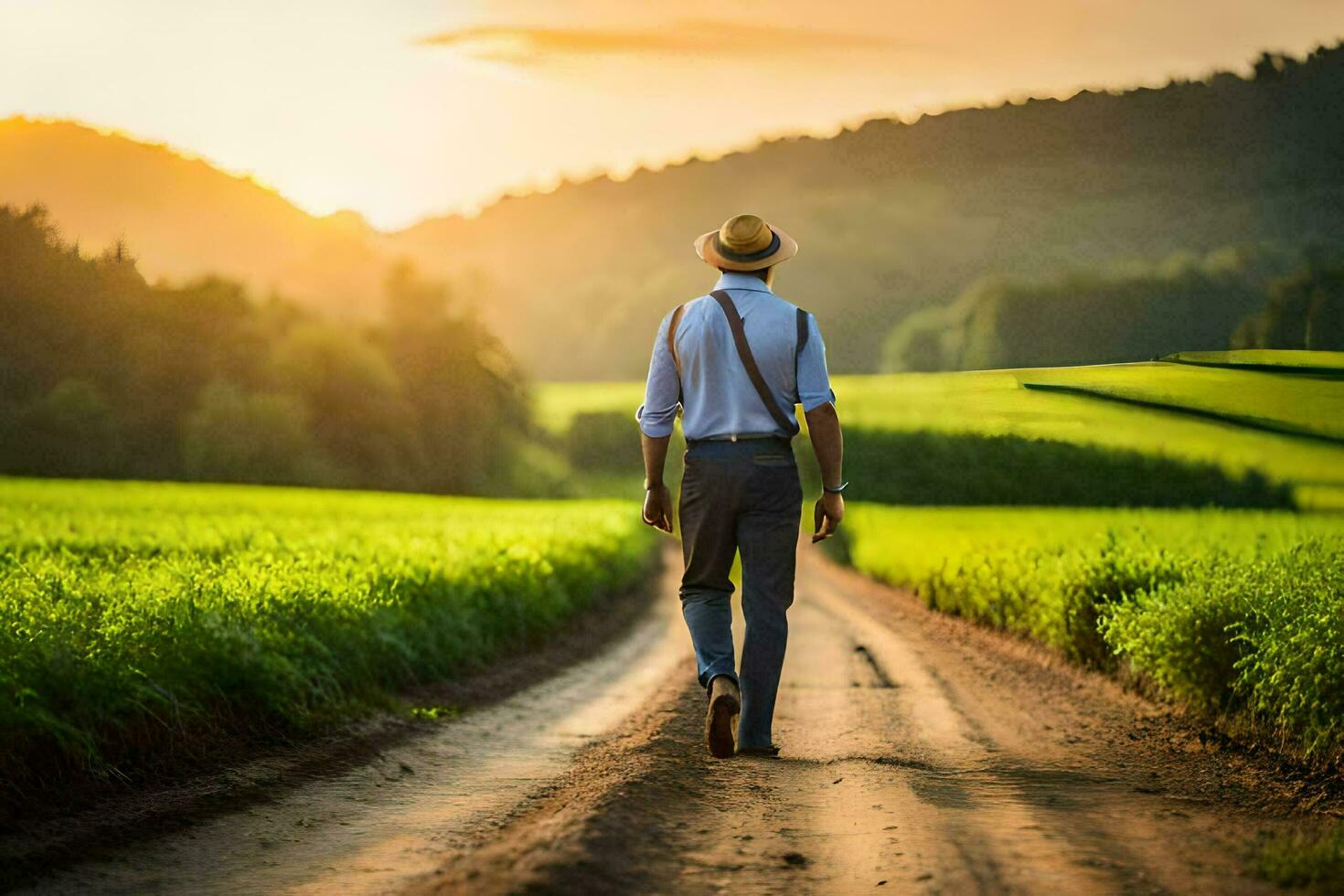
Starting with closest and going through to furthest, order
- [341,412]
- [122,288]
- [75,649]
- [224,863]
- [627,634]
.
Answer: [224,863] < [75,649] < [627,634] < [122,288] < [341,412]

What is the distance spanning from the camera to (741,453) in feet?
21.9

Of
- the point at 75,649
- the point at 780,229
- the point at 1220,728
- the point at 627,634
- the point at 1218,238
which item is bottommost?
the point at 627,634

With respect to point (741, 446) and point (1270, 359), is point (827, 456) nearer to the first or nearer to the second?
point (741, 446)

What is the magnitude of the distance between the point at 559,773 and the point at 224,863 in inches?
98.4

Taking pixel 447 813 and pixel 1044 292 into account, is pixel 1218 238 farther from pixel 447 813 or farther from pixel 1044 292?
pixel 447 813

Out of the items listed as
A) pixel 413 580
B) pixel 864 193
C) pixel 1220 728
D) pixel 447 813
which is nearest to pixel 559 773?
pixel 447 813

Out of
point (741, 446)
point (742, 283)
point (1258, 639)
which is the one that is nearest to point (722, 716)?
point (741, 446)

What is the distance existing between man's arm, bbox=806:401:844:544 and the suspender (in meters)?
0.12

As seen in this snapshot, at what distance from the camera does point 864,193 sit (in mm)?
46281

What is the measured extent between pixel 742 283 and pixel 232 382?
3411 centimetres

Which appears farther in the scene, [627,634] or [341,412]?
[341,412]

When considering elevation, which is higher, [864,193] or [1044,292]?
[864,193]

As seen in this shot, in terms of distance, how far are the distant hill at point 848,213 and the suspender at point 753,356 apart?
344 inches

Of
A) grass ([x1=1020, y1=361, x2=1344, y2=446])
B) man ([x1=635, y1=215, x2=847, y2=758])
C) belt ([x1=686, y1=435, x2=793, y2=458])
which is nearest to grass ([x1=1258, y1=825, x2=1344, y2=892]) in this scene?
man ([x1=635, y1=215, x2=847, y2=758])
